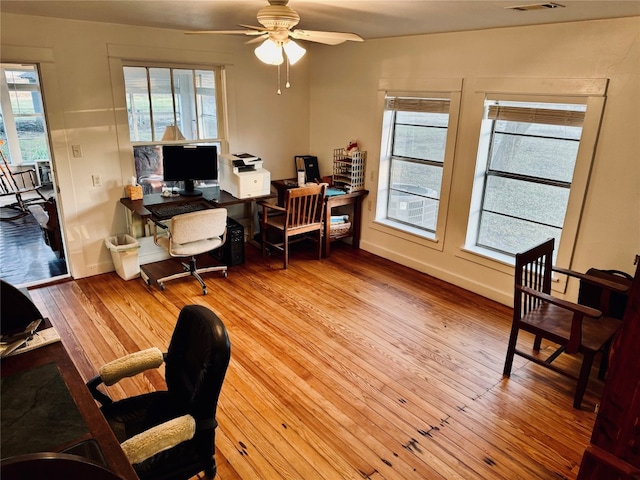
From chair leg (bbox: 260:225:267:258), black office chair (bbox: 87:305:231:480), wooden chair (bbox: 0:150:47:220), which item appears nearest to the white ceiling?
chair leg (bbox: 260:225:267:258)

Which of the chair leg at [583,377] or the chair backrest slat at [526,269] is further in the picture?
the chair backrest slat at [526,269]

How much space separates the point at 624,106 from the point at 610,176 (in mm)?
484

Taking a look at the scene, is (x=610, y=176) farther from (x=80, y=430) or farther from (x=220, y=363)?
(x=80, y=430)

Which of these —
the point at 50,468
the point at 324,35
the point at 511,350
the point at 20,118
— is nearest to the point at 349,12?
the point at 324,35

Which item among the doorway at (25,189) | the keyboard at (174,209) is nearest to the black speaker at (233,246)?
the keyboard at (174,209)

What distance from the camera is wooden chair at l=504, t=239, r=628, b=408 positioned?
2.56 meters

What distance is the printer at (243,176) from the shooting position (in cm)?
455

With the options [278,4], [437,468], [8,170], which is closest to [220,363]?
[437,468]

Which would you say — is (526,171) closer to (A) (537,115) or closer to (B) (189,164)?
(A) (537,115)

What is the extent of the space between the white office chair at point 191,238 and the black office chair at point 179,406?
201 cm

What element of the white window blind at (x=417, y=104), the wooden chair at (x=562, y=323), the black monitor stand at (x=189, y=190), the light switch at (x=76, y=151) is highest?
the white window blind at (x=417, y=104)

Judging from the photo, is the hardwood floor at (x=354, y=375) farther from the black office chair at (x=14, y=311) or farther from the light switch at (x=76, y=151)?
the light switch at (x=76, y=151)

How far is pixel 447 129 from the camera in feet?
13.7

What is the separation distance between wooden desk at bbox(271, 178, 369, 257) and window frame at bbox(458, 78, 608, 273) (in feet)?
4.45
